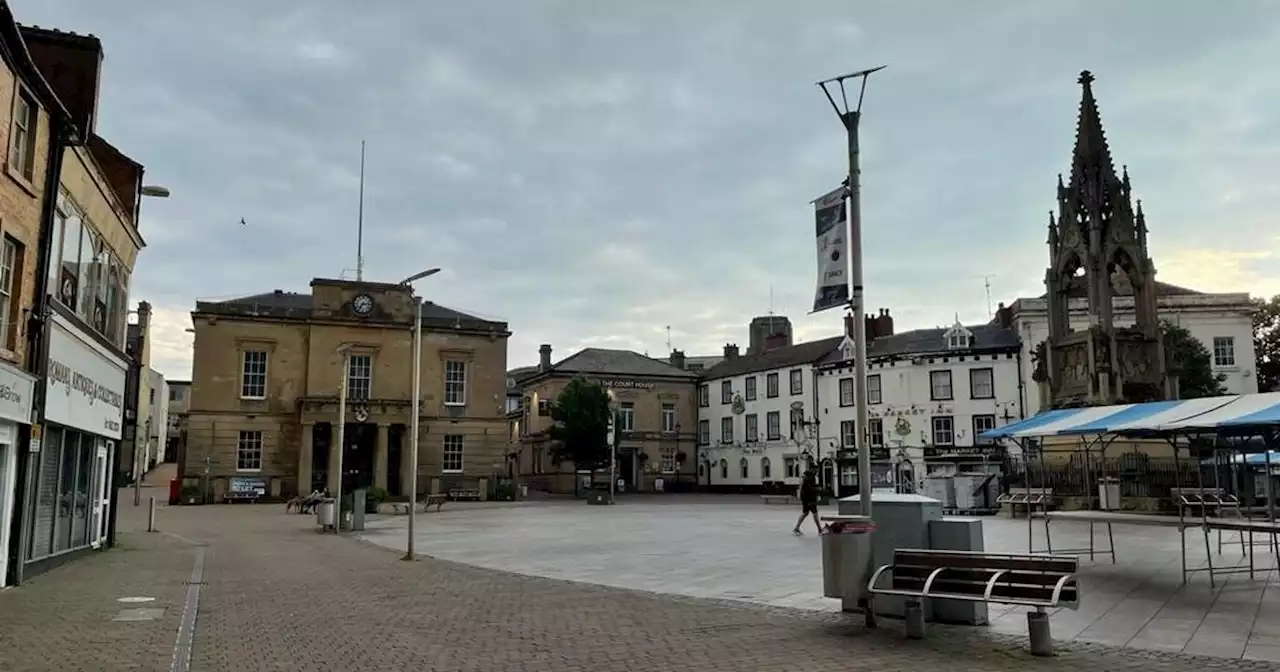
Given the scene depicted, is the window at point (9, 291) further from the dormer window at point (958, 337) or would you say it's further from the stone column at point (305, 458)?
the dormer window at point (958, 337)

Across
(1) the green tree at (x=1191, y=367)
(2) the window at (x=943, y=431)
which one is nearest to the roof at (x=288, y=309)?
(2) the window at (x=943, y=431)

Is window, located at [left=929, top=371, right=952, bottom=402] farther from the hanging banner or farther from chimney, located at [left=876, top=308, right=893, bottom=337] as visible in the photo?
the hanging banner

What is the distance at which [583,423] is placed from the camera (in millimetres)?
58219

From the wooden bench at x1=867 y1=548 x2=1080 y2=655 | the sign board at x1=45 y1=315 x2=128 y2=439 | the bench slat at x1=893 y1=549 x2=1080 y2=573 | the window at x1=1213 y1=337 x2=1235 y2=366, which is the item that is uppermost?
the window at x1=1213 y1=337 x2=1235 y2=366

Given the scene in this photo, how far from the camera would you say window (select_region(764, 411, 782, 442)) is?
63781 mm

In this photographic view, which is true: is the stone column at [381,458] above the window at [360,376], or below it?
below

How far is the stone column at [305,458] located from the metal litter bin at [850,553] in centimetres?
4469

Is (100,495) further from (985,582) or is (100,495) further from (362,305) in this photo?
(362,305)

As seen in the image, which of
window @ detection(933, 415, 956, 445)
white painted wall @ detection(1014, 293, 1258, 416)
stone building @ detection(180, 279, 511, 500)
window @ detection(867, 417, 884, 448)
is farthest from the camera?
window @ detection(867, 417, 884, 448)

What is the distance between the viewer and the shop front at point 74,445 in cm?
1475

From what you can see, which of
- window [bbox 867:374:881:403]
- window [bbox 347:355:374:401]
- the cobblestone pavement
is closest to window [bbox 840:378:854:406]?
window [bbox 867:374:881:403]

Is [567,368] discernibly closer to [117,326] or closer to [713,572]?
[117,326]

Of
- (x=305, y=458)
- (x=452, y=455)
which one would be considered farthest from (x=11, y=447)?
(x=452, y=455)

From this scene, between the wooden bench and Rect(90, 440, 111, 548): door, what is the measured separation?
54.5 feet
